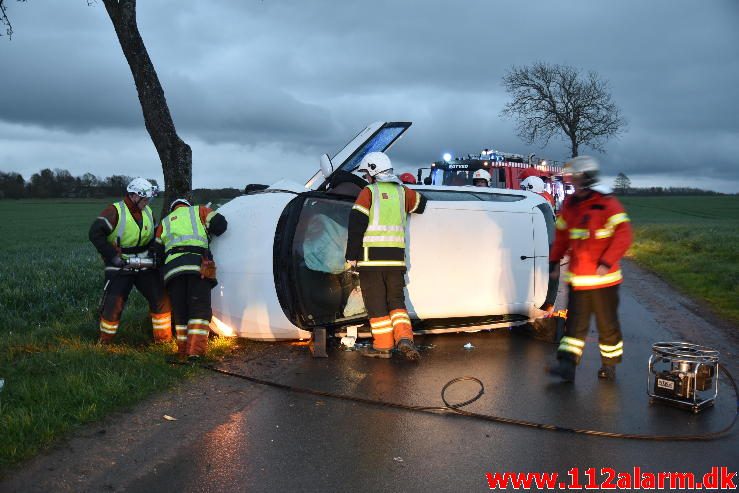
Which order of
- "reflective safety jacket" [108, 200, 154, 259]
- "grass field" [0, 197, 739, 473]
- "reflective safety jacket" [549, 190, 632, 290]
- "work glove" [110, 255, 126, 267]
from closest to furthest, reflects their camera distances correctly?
"grass field" [0, 197, 739, 473]
"reflective safety jacket" [549, 190, 632, 290]
"work glove" [110, 255, 126, 267]
"reflective safety jacket" [108, 200, 154, 259]

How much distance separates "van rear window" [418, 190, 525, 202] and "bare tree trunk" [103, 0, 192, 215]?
3.67 m

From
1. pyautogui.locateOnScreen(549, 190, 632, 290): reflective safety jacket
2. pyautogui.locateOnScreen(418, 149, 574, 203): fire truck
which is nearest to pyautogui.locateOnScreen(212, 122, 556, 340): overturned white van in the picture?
pyautogui.locateOnScreen(549, 190, 632, 290): reflective safety jacket

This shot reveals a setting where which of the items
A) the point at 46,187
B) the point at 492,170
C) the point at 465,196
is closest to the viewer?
the point at 465,196

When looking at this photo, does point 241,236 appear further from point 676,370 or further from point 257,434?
point 676,370

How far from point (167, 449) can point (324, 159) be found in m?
3.70

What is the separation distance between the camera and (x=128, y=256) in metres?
6.71

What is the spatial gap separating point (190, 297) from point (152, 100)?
149 inches

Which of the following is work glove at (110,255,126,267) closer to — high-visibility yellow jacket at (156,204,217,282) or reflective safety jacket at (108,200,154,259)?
reflective safety jacket at (108,200,154,259)

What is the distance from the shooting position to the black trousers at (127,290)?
21.4 ft

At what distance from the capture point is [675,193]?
101000mm

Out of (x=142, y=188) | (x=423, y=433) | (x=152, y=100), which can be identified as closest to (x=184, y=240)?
(x=142, y=188)

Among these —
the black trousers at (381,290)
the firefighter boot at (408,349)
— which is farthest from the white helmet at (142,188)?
the firefighter boot at (408,349)

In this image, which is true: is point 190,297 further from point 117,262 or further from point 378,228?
point 378,228

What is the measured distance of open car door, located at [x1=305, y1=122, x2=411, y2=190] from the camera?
6.90 metres
